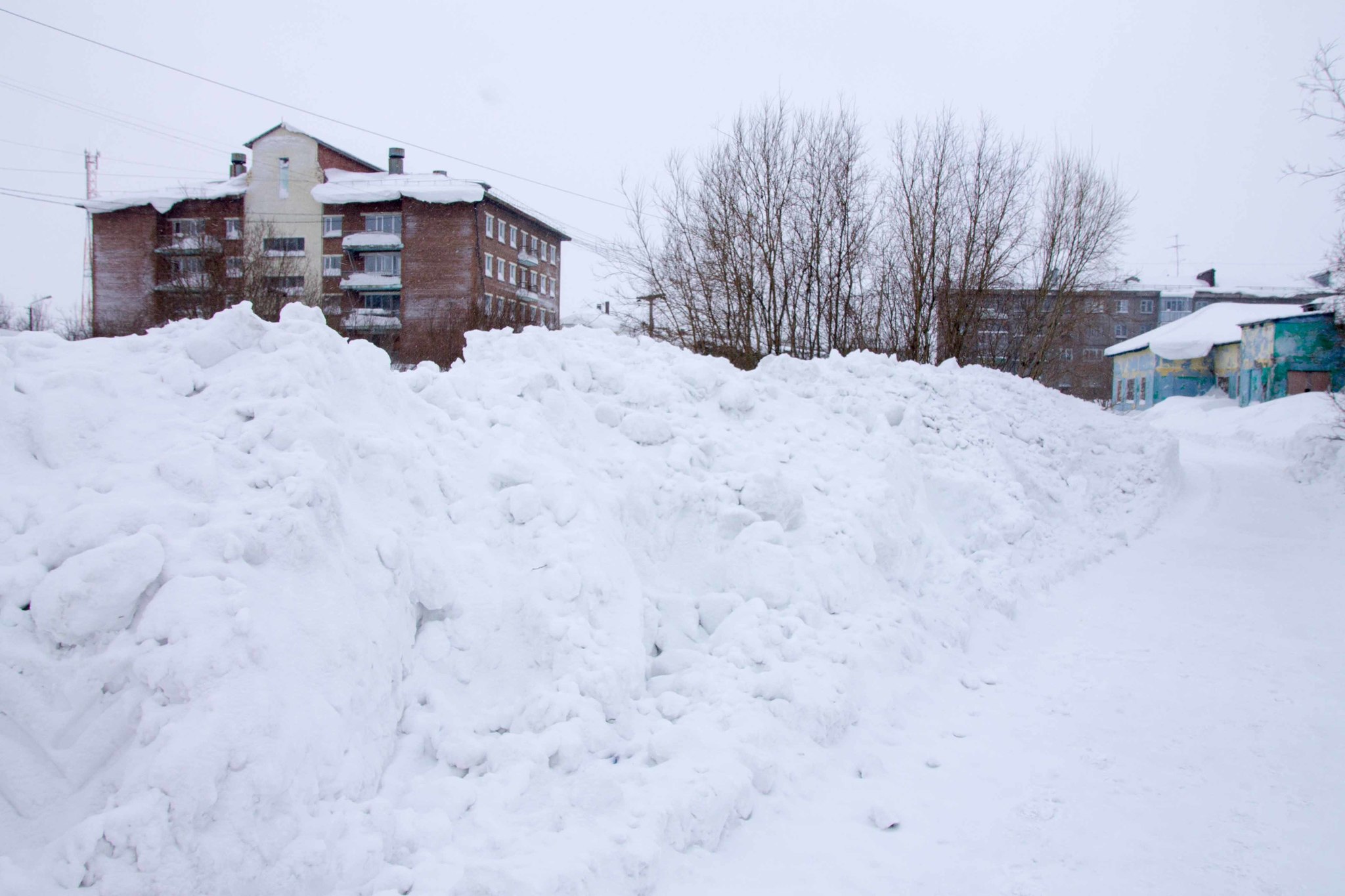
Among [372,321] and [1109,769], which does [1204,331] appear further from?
[1109,769]

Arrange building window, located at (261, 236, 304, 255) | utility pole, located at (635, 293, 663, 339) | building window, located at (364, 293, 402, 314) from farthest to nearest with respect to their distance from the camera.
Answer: building window, located at (364, 293, 402, 314)
building window, located at (261, 236, 304, 255)
utility pole, located at (635, 293, 663, 339)

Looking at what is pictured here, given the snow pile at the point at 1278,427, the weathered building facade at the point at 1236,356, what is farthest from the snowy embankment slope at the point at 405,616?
the weathered building facade at the point at 1236,356

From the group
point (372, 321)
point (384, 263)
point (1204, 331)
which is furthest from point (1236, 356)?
point (384, 263)

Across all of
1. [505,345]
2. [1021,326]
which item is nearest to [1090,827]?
[505,345]

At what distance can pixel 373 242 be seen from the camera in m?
41.5

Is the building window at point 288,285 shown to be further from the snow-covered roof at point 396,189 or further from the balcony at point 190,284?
the snow-covered roof at point 396,189

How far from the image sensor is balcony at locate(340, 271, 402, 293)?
41719mm

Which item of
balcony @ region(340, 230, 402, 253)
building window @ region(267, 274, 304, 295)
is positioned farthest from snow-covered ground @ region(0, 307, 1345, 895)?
balcony @ region(340, 230, 402, 253)

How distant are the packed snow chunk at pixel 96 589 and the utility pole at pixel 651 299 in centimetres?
1421

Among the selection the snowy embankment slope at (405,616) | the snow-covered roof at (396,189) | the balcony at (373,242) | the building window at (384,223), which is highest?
the snow-covered roof at (396,189)

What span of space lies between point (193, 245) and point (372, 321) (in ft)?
25.0

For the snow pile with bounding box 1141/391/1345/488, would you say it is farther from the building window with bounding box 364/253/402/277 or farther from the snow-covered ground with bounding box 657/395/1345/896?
the building window with bounding box 364/253/402/277

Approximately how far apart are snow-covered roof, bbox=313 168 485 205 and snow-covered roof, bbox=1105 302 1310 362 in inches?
1451

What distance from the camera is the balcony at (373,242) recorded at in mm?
41312
